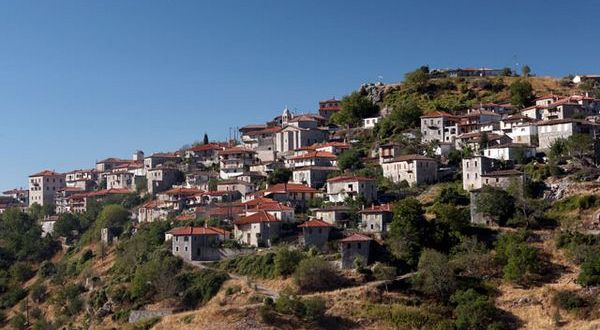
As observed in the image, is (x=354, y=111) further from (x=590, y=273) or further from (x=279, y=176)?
(x=590, y=273)

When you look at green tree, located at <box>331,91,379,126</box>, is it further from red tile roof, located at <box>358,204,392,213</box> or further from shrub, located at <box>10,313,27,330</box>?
shrub, located at <box>10,313,27,330</box>

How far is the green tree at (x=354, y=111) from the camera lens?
10706 cm

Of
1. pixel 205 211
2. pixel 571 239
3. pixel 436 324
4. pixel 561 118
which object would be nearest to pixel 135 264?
pixel 205 211

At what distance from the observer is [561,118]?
8500 cm

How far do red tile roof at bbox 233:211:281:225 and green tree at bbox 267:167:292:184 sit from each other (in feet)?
50.9

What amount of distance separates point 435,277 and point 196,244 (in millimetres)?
22398

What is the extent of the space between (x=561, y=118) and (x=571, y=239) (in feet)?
86.6

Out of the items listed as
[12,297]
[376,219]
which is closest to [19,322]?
[12,297]

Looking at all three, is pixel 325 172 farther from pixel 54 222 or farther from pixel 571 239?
pixel 54 222

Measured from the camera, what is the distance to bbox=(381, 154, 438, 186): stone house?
78.8 metres

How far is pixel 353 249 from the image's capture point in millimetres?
63625

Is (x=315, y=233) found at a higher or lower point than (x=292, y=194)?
lower

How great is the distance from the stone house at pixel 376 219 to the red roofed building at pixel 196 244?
43.1 feet

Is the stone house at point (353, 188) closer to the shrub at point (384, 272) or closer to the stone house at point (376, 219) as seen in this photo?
the stone house at point (376, 219)
